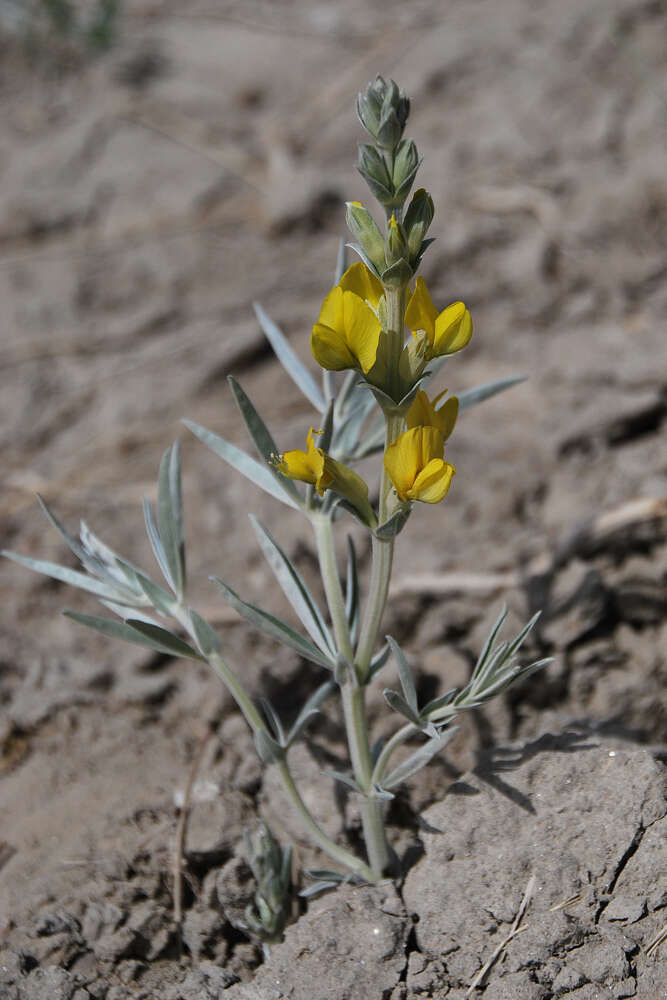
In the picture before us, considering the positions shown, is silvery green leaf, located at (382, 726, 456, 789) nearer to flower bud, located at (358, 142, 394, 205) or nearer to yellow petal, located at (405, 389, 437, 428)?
yellow petal, located at (405, 389, 437, 428)

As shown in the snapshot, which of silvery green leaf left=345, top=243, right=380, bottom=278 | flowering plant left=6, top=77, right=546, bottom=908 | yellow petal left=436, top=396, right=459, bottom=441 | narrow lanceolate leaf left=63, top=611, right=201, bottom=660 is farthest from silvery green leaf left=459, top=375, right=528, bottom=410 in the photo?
narrow lanceolate leaf left=63, top=611, right=201, bottom=660

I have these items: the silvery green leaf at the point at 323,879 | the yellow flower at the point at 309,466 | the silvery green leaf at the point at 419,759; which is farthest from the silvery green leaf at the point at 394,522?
the silvery green leaf at the point at 323,879

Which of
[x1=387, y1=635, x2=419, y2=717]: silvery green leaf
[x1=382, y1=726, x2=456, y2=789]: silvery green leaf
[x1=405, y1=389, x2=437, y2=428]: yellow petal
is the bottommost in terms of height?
[x1=382, y1=726, x2=456, y2=789]: silvery green leaf

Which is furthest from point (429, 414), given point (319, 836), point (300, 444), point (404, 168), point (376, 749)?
point (300, 444)

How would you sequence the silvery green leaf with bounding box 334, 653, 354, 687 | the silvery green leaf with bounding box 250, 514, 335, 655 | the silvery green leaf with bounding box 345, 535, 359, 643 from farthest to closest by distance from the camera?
the silvery green leaf with bounding box 345, 535, 359, 643
the silvery green leaf with bounding box 250, 514, 335, 655
the silvery green leaf with bounding box 334, 653, 354, 687

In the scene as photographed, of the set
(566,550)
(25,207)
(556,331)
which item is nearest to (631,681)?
(566,550)

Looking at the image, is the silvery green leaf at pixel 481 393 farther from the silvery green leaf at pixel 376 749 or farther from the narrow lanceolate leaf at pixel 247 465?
the silvery green leaf at pixel 376 749
